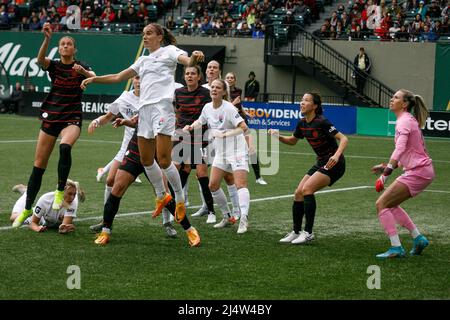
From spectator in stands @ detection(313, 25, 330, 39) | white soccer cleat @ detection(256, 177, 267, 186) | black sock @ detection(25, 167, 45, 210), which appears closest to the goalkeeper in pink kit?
black sock @ detection(25, 167, 45, 210)

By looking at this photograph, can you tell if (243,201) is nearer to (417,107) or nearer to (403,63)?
(417,107)

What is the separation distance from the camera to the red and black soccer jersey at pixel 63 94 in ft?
34.7

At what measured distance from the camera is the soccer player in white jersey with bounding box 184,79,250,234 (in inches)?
443

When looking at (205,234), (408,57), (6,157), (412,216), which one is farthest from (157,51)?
(408,57)

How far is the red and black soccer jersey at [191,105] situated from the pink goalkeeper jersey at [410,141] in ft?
12.1

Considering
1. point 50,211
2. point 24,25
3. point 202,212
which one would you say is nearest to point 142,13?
point 24,25

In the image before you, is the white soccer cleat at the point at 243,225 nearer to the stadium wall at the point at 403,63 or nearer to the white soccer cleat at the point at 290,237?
the white soccer cleat at the point at 290,237

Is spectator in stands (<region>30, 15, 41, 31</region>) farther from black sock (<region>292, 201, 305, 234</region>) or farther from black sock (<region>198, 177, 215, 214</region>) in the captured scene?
black sock (<region>292, 201, 305, 234</region>)

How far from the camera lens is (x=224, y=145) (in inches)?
447

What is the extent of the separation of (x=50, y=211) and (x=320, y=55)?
23677 millimetres

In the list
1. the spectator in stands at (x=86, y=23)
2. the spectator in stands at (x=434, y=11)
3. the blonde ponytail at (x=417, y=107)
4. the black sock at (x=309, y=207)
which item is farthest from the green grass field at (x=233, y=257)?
the spectator in stands at (x=86, y=23)

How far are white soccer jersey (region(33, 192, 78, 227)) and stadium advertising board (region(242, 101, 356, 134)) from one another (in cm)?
1787

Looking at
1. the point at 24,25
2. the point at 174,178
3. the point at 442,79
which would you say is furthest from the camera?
the point at 24,25

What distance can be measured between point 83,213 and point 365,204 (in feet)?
15.2
